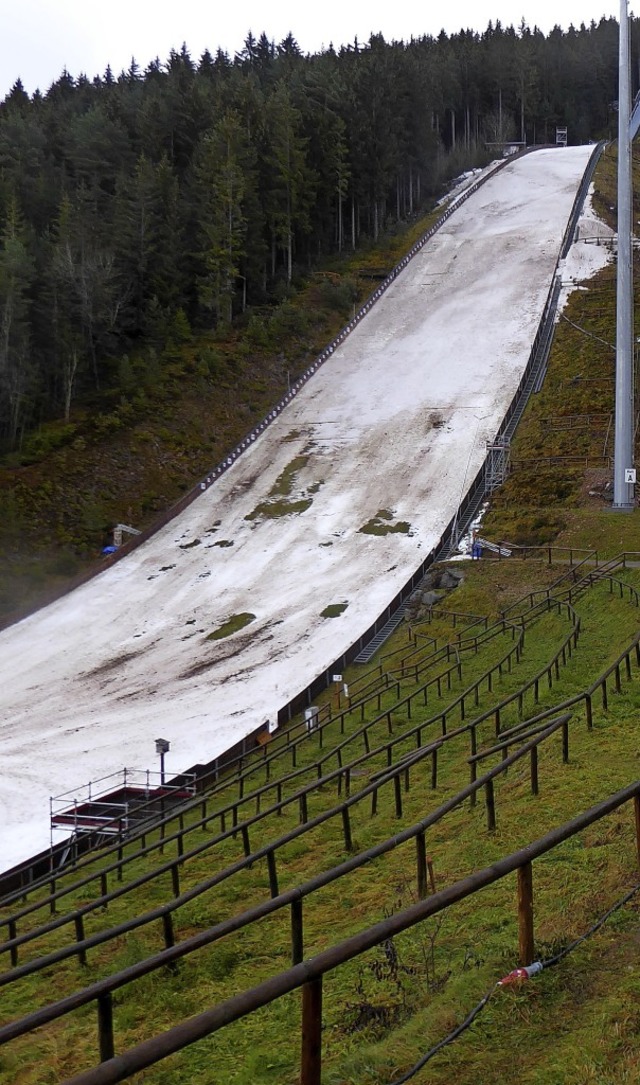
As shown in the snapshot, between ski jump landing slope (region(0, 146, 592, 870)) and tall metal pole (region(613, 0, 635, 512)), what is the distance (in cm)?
759

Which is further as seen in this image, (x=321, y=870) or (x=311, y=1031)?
(x=321, y=870)

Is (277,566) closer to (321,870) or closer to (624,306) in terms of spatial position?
(624,306)

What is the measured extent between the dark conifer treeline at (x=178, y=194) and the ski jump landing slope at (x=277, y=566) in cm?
1009

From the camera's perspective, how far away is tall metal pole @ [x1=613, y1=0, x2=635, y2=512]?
33.3 m

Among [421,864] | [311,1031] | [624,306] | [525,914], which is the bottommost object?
A: [421,864]

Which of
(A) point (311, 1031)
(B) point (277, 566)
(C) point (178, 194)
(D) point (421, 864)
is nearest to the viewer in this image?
(A) point (311, 1031)

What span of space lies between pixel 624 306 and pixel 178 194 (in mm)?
40441

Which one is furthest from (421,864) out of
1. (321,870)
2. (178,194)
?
(178,194)

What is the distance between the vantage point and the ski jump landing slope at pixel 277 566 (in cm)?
2564

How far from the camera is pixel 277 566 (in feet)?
124

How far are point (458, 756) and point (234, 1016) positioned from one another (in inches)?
471

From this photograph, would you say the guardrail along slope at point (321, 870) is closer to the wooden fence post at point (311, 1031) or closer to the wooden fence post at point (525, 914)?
the wooden fence post at point (525, 914)

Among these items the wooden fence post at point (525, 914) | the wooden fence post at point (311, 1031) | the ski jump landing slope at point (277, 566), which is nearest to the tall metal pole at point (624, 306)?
the ski jump landing slope at point (277, 566)

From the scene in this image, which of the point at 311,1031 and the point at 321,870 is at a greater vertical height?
the point at 311,1031
